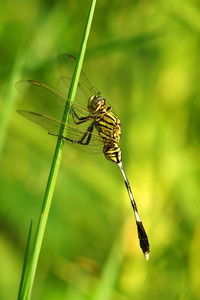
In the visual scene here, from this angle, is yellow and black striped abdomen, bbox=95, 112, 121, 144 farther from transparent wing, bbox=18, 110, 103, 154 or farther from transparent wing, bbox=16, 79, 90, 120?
transparent wing, bbox=16, 79, 90, 120

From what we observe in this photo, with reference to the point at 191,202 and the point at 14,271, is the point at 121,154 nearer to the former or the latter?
the point at 191,202

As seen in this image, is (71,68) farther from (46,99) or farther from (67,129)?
(67,129)

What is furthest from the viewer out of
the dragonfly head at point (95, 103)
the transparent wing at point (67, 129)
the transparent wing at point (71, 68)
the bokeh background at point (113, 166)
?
the bokeh background at point (113, 166)

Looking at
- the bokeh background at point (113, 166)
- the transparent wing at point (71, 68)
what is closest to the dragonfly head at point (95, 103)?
the transparent wing at point (71, 68)

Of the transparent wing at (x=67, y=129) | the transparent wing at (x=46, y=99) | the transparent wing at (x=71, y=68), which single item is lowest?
the transparent wing at (x=67, y=129)

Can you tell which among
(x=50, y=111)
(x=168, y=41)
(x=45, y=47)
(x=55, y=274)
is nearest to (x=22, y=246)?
(x=55, y=274)

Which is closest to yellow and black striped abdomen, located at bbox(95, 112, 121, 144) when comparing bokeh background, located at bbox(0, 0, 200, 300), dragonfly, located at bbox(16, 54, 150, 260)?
dragonfly, located at bbox(16, 54, 150, 260)

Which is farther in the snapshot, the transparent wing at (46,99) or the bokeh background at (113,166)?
the bokeh background at (113,166)

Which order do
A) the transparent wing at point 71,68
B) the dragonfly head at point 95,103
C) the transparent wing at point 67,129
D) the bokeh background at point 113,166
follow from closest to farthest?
the transparent wing at point 67,129 → the dragonfly head at point 95,103 → the transparent wing at point 71,68 → the bokeh background at point 113,166

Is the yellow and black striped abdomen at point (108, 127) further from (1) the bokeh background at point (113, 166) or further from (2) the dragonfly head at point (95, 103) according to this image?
(1) the bokeh background at point (113, 166)
